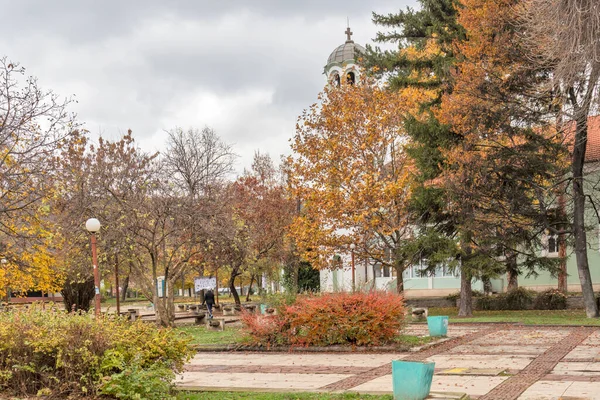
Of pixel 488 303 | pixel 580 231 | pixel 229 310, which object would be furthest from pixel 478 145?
pixel 229 310

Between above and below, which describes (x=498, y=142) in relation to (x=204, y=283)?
above

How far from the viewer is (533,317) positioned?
25.0 metres

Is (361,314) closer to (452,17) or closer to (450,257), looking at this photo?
(450,257)

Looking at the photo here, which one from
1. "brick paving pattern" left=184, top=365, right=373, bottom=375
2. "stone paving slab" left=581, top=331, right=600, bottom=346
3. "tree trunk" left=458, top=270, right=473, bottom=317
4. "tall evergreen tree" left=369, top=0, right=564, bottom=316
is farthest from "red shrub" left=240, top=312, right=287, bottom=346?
"tree trunk" left=458, top=270, right=473, bottom=317

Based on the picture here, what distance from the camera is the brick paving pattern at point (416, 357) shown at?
36.9 ft

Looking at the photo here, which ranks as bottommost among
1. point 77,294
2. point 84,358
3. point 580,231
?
point 84,358

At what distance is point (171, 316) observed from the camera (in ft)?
85.1

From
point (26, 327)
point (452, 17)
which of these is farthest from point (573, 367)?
point (452, 17)

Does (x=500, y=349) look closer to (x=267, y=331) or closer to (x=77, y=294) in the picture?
(x=267, y=331)

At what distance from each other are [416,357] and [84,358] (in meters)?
7.90

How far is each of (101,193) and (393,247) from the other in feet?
40.7

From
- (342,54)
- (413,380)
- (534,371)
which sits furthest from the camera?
(342,54)

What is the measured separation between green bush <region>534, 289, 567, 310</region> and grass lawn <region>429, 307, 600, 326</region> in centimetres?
92

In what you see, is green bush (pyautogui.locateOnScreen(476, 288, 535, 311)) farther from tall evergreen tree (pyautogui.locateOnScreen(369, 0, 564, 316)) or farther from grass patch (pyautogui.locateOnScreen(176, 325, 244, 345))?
grass patch (pyautogui.locateOnScreen(176, 325, 244, 345))
